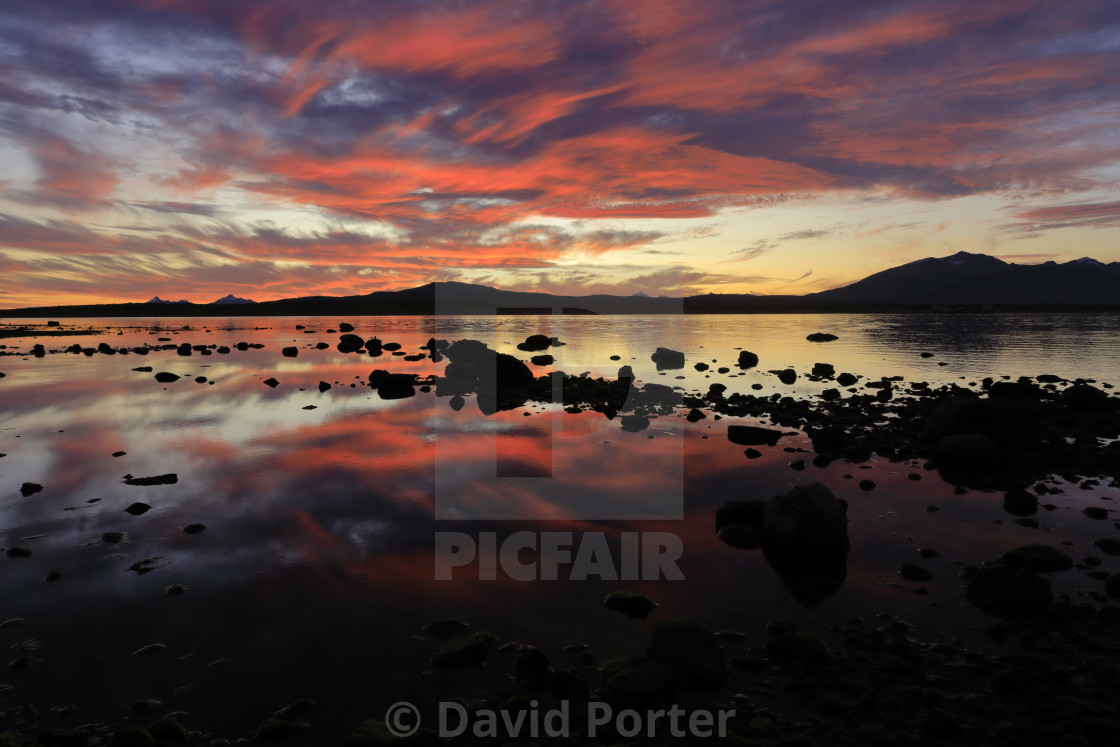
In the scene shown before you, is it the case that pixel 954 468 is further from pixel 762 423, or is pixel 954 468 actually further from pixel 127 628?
pixel 127 628

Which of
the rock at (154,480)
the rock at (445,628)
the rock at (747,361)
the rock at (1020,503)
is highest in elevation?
the rock at (747,361)

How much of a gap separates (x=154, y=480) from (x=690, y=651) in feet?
55.2

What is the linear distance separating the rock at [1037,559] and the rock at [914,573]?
5.24 feet

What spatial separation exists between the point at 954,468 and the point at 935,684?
12.3m

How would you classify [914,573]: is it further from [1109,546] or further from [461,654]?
[461,654]

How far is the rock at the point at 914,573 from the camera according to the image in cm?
1066

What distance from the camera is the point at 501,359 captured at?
39.7 metres

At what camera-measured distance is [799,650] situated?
8367mm

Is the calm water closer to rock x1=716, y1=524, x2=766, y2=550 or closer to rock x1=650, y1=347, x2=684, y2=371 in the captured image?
rock x1=716, y1=524, x2=766, y2=550

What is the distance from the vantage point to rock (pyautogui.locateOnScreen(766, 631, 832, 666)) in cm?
828

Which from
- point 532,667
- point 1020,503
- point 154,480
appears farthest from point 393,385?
point 1020,503

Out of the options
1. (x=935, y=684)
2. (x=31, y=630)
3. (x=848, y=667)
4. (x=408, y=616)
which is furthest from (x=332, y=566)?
(x=935, y=684)

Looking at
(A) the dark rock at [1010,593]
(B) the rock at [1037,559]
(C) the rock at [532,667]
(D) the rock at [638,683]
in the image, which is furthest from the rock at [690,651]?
(B) the rock at [1037,559]

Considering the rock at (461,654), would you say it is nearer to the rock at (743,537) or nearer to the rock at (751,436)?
the rock at (743,537)
